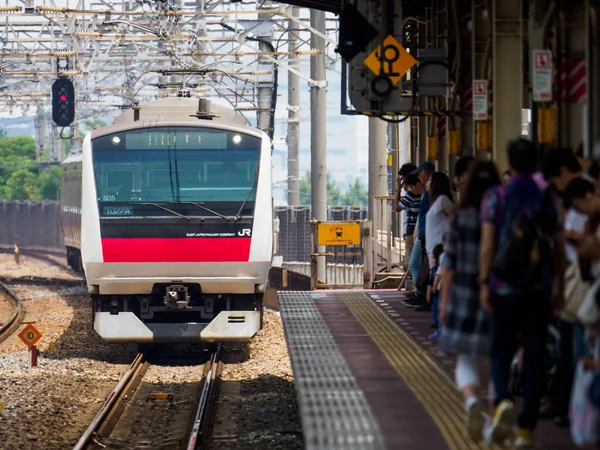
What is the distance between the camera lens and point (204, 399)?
12.9m

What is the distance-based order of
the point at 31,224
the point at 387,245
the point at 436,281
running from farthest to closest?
the point at 31,224 → the point at 387,245 → the point at 436,281

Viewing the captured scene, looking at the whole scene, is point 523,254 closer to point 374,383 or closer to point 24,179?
point 374,383

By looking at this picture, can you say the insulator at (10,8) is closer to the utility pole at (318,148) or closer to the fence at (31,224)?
the utility pole at (318,148)

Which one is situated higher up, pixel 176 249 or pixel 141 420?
pixel 176 249

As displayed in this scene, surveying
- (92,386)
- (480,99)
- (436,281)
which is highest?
(480,99)

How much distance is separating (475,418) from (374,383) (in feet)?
7.30

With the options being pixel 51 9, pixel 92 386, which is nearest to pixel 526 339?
pixel 92 386

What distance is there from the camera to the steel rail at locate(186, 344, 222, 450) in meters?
10.7

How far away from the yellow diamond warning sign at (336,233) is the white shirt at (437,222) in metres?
10.1

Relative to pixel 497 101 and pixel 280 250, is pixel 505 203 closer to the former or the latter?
pixel 497 101

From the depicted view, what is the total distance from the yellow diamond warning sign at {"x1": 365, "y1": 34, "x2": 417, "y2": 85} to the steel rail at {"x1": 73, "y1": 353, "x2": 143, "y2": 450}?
450 centimetres

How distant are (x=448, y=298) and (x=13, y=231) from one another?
5256cm

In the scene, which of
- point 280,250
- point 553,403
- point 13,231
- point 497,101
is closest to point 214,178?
point 497,101

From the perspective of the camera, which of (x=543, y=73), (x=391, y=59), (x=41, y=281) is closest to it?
(x=543, y=73)
